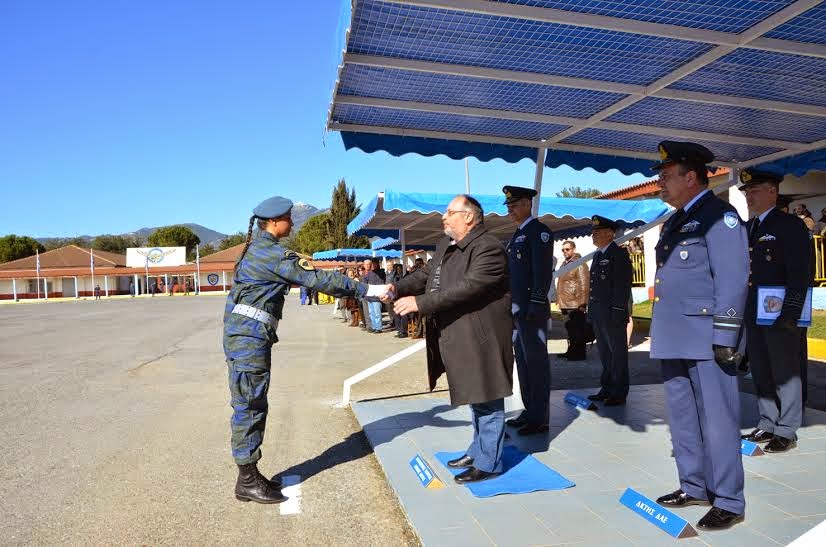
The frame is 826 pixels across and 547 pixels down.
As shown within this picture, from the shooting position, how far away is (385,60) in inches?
183

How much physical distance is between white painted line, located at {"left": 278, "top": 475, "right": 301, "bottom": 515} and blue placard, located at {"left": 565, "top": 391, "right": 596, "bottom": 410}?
309 cm

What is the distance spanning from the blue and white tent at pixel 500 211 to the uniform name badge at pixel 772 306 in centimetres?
330

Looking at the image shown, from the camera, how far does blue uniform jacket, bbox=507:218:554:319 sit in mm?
5180

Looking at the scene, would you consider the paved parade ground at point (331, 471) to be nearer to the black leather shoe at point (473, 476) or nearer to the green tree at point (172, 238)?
the black leather shoe at point (473, 476)

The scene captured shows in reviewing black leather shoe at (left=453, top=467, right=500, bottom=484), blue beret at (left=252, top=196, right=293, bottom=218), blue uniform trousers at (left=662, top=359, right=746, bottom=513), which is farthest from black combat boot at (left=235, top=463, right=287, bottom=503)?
blue uniform trousers at (left=662, top=359, right=746, bottom=513)

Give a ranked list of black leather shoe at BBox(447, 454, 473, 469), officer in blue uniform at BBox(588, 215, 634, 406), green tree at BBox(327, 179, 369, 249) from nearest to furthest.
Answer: black leather shoe at BBox(447, 454, 473, 469) < officer in blue uniform at BBox(588, 215, 634, 406) < green tree at BBox(327, 179, 369, 249)

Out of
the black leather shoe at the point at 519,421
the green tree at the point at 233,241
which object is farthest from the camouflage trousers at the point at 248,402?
the green tree at the point at 233,241

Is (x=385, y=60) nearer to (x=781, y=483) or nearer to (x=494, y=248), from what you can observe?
(x=494, y=248)

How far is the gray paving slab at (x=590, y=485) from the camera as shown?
3.27m

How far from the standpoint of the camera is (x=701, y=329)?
11.0 ft

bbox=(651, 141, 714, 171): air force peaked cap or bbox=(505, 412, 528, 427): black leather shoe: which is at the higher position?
bbox=(651, 141, 714, 171): air force peaked cap

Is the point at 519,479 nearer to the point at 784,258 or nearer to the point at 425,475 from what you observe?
the point at 425,475

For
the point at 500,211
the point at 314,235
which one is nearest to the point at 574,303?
the point at 500,211

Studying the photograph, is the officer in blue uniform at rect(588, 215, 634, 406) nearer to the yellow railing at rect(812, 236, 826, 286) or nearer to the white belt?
the white belt
